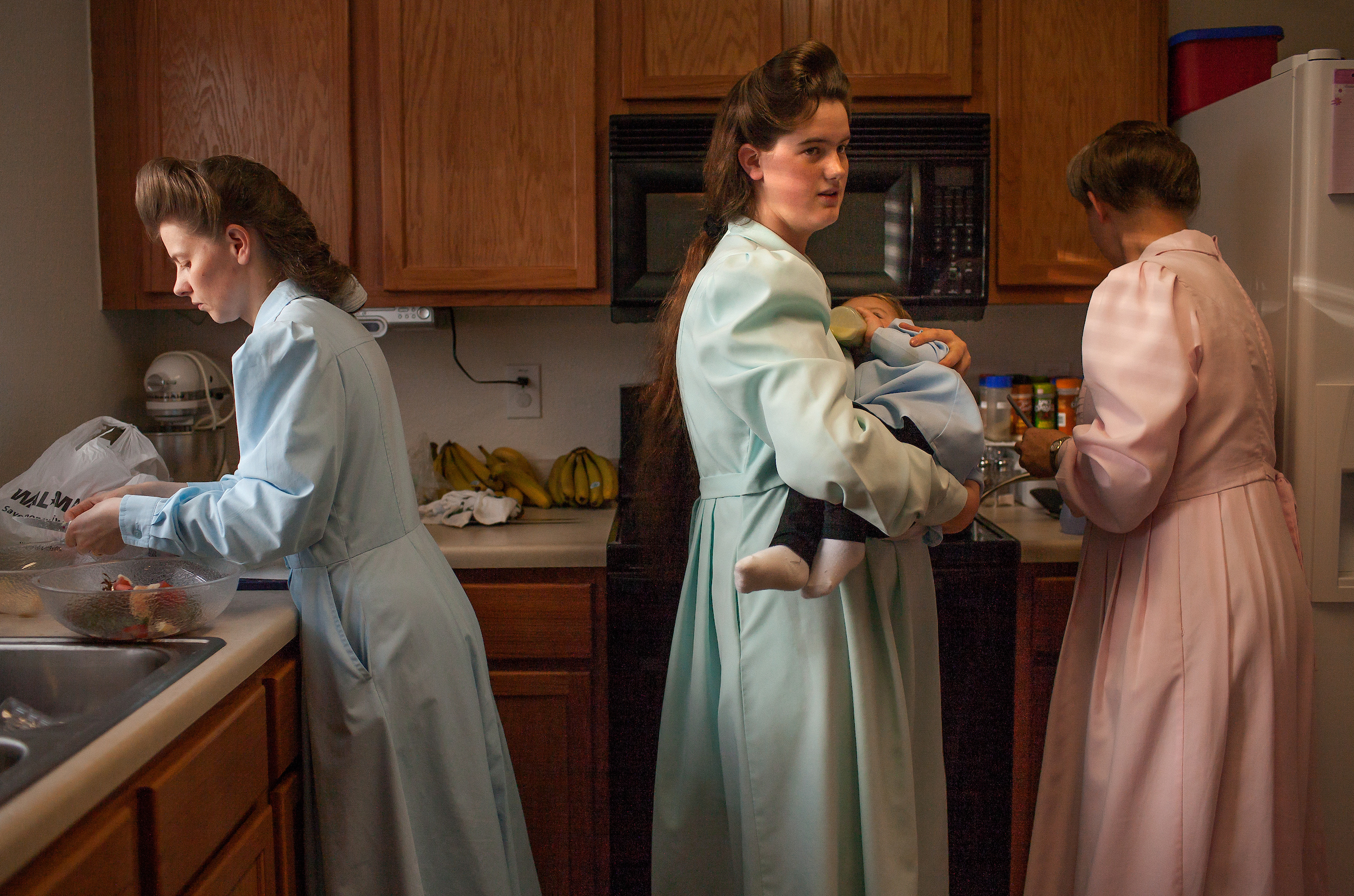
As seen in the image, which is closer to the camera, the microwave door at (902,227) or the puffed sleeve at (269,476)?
the puffed sleeve at (269,476)

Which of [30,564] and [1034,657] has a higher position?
[30,564]

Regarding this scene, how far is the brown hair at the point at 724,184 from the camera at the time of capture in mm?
1267

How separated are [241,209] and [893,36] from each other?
141 centimetres

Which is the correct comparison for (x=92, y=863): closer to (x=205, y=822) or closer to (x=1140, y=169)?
(x=205, y=822)

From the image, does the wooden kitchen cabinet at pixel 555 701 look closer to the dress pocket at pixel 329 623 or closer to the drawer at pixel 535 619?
the drawer at pixel 535 619

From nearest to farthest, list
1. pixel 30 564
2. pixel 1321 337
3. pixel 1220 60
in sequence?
pixel 30 564 < pixel 1321 337 < pixel 1220 60

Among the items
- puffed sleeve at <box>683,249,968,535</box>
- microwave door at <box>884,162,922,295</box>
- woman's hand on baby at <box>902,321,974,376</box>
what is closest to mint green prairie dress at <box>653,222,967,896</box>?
puffed sleeve at <box>683,249,968,535</box>

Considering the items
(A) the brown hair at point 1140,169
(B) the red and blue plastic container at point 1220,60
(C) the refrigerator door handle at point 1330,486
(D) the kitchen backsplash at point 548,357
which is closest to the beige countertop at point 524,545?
(D) the kitchen backsplash at point 548,357

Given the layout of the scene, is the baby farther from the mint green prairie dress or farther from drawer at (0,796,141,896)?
drawer at (0,796,141,896)

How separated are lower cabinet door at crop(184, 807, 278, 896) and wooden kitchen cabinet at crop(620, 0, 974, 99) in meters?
1.62

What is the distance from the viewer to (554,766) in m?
1.97

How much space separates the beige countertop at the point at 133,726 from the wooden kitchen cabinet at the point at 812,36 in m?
1.39

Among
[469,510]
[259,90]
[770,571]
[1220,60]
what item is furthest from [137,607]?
[1220,60]

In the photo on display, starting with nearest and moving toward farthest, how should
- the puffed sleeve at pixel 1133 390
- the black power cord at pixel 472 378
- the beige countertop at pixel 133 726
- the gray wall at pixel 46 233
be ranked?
the beige countertop at pixel 133 726
the puffed sleeve at pixel 1133 390
the gray wall at pixel 46 233
the black power cord at pixel 472 378
